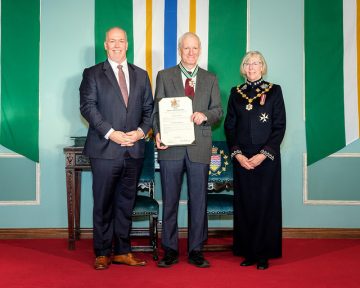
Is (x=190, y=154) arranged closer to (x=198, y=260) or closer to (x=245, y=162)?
(x=245, y=162)

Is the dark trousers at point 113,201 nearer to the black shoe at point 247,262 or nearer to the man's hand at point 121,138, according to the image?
the man's hand at point 121,138

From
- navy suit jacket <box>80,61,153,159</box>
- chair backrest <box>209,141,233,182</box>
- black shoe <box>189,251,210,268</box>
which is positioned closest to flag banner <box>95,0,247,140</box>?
chair backrest <box>209,141,233,182</box>

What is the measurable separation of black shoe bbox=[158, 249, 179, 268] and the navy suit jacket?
780 mm

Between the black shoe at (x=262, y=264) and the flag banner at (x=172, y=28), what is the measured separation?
143 centimetres

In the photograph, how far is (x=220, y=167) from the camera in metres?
4.44

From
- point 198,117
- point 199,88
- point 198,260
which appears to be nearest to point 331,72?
point 199,88

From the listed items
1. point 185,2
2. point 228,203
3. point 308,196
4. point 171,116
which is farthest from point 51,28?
point 308,196

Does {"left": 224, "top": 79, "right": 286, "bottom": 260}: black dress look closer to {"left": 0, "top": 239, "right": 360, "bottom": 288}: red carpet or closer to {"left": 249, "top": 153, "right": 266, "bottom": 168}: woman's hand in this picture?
{"left": 249, "top": 153, "right": 266, "bottom": 168}: woman's hand

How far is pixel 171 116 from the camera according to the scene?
12.2ft

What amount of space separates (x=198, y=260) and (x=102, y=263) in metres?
0.72

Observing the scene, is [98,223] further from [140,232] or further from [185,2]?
[185,2]

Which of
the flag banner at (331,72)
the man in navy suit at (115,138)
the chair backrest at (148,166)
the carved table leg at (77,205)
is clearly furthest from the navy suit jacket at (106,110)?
the flag banner at (331,72)

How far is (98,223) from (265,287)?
4.26 ft

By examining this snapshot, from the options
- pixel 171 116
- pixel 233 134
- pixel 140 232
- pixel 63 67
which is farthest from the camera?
pixel 63 67
